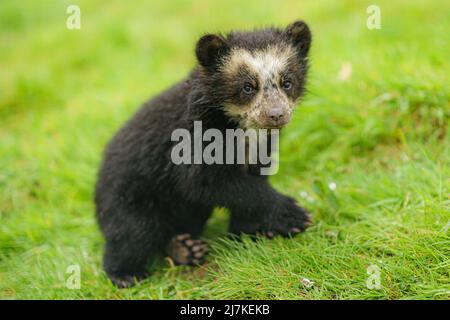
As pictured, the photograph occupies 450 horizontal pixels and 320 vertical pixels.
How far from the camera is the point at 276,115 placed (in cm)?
385

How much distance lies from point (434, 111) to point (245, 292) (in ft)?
8.45

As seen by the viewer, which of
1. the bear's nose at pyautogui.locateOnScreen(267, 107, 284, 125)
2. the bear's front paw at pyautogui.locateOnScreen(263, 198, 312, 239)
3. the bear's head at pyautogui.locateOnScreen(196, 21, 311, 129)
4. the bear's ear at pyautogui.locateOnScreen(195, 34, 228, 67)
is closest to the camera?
the bear's nose at pyautogui.locateOnScreen(267, 107, 284, 125)

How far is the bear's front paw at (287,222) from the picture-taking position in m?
4.32

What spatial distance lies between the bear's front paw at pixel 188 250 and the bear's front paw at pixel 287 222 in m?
0.57

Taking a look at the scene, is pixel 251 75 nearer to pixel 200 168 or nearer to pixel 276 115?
pixel 276 115

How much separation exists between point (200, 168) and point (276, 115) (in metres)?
0.70

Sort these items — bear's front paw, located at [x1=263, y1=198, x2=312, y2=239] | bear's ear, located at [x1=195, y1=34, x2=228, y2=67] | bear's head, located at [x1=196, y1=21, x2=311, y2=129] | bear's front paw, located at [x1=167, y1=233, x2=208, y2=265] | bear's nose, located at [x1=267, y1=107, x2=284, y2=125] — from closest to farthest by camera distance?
bear's nose, located at [x1=267, y1=107, x2=284, y2=125]
bear's head, located at [x1=196, y1=21, x2=311, y2=129]
bear's ear, located at [x1=195, y1=34, x2=228, y2=67]
bear's front paw, located at [x1=263, y1=198, x2=312, y2=239]
bear's front paw, located at [x1=167, y1=233, x2=208, y2=265]

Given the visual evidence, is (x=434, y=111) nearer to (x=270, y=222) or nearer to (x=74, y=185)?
(x=270, y=222)

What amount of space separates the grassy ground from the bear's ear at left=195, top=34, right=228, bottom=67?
1.38 metres

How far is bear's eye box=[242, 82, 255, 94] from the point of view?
403 cm

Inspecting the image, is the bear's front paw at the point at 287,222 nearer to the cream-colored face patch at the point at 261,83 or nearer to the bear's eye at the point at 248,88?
the cream-colored face patch at the point at 261,83

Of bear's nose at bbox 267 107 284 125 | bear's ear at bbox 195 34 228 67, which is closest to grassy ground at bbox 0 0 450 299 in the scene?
bear's nose at bbox 267 107 284 125

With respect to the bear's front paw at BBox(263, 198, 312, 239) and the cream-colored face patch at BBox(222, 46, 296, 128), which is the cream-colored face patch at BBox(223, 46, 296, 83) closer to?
the cream-colored face patch at BBox(222, 46, 296, 128)

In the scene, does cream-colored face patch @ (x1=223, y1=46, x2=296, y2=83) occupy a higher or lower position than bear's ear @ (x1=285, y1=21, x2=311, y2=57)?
lower
